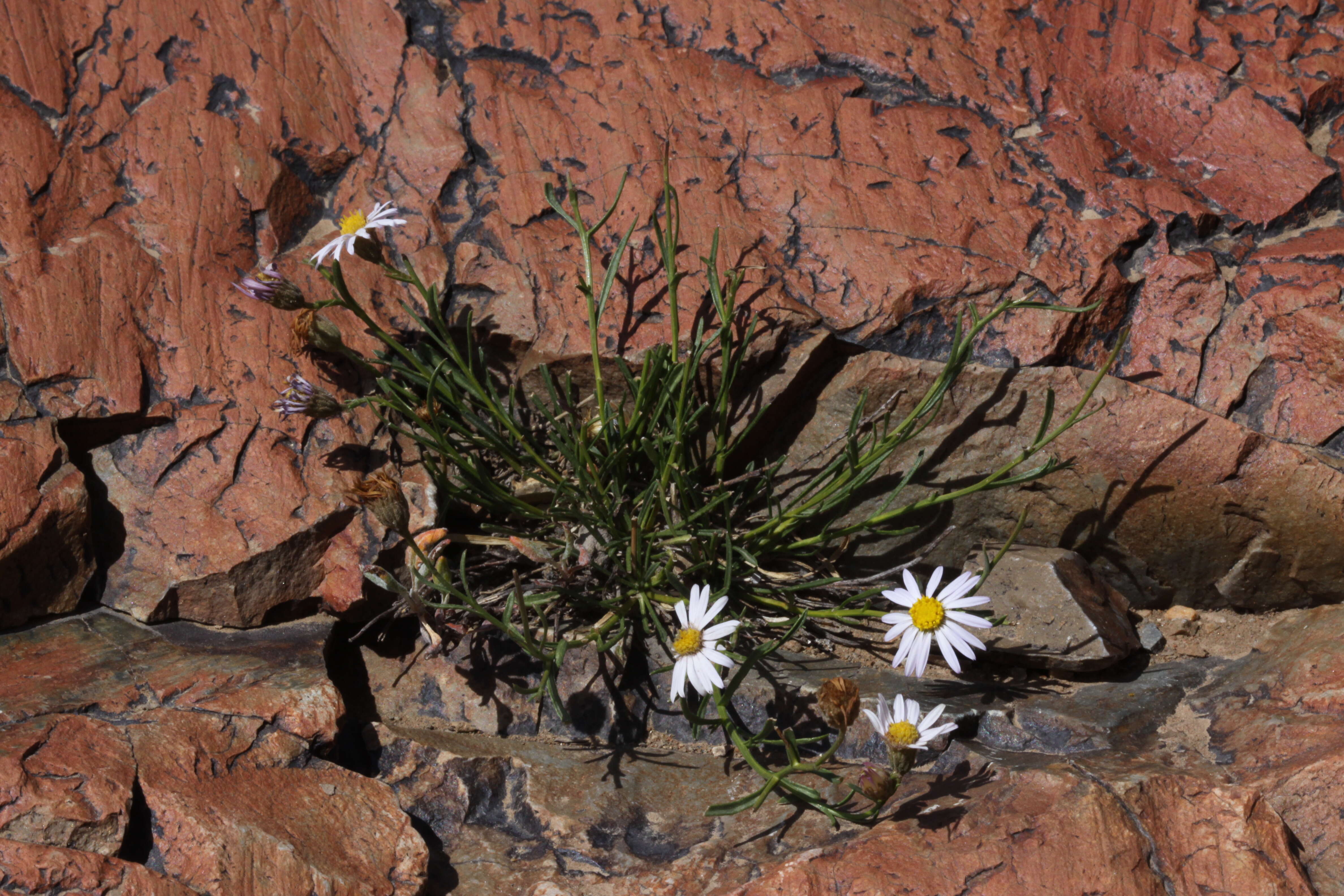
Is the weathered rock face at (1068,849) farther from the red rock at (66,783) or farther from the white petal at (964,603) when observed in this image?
the red rock at (66,783)

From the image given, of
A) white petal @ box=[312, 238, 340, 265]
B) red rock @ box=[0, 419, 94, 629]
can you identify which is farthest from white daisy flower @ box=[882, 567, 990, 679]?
red rock @ box=[0, 419, 94, 629]

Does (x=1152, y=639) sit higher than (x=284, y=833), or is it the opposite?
(x=1152, y=639)

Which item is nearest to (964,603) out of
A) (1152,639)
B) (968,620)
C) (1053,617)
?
(968,620)

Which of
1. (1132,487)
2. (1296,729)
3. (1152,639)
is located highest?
(1132,487)

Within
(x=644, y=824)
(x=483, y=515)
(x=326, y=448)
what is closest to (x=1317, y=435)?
(x=644, y=824)

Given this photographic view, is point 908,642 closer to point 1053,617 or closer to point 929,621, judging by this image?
point 929,621

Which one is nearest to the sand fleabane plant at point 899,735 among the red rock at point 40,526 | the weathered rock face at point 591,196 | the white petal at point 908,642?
the white petal at point 908,642
